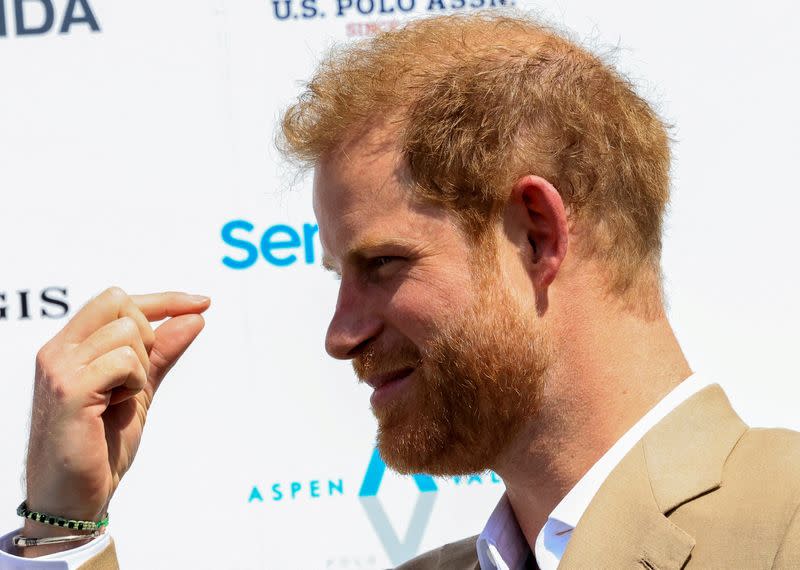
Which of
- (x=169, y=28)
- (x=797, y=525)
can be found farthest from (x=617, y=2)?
(x=797, y=525)

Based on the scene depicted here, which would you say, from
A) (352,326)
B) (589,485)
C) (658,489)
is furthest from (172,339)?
(658,489)

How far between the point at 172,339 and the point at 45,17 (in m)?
1.18

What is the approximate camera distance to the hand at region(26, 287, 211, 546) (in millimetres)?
1790

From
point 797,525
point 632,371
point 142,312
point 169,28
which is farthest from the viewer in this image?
point 169,28

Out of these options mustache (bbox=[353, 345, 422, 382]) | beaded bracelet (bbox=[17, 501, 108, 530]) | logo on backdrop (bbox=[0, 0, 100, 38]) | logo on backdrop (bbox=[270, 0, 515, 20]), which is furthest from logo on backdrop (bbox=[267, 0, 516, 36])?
beaded bracelet (bbox=[17, 501, 108, 530])

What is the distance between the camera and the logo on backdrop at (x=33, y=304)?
259 centimetres

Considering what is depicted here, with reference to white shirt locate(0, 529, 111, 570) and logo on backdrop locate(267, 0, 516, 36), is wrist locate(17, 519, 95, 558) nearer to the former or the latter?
white shirt locate(0, 529, 111, 570)

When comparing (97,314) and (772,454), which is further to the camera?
(97,314)

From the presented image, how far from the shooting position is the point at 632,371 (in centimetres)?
172

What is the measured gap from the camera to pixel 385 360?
5.90 ft

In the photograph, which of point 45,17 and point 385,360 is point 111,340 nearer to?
point 385,360

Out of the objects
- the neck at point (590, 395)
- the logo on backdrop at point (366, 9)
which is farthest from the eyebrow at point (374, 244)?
the logo on backdrop at point (366, 9)

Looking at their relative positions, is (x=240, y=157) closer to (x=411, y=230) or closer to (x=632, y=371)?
(x=411, y=230)

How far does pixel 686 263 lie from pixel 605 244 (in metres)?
0.99
